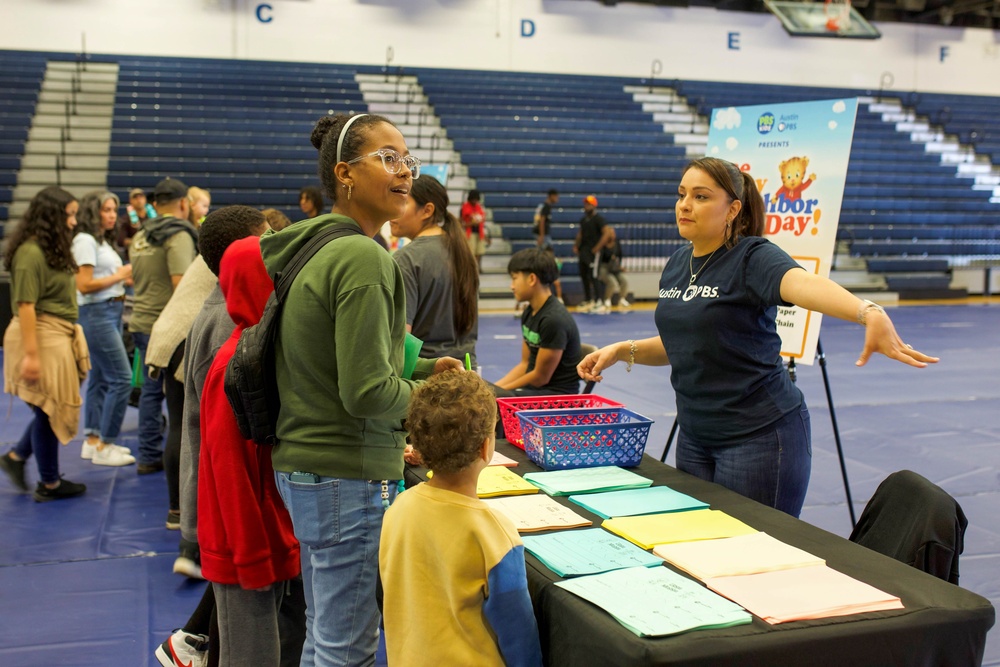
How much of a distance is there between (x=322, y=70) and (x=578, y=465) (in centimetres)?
1610

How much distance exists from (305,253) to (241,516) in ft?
2.14

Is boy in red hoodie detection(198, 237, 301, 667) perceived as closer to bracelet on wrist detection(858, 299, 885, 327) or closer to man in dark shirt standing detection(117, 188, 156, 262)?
bracelet on wrist detection(858, 299, 885, 327)

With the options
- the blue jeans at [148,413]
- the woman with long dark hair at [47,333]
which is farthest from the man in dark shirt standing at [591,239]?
the woman with long dark hair at [47,333]

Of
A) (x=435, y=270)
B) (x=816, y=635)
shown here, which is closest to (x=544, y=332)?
(x=435, y=270)

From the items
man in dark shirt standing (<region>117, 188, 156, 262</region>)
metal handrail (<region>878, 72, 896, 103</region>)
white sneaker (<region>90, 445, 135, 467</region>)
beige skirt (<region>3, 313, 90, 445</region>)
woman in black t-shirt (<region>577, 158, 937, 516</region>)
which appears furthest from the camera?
metal handrail (<region>878, 72, 896, 103</region>)

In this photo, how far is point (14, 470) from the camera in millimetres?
4609

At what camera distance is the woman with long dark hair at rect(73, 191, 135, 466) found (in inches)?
191

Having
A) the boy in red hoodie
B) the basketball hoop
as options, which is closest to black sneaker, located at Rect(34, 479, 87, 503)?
the boy in red hoodie

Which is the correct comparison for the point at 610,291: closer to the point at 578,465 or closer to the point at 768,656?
the point at 578,465

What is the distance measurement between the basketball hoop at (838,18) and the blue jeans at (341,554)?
19201 mm

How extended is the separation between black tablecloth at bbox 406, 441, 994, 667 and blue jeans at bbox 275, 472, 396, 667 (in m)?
0.35

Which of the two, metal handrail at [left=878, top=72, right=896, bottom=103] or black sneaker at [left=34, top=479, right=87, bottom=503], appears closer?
black sneaker at [left=34, top=479, right=87, bottom=503]

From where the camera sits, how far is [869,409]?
662cm

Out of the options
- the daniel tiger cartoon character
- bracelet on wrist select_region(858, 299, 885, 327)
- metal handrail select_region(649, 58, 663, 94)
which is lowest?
bracelet on wrist select_region(858, 299, 885, 327)
